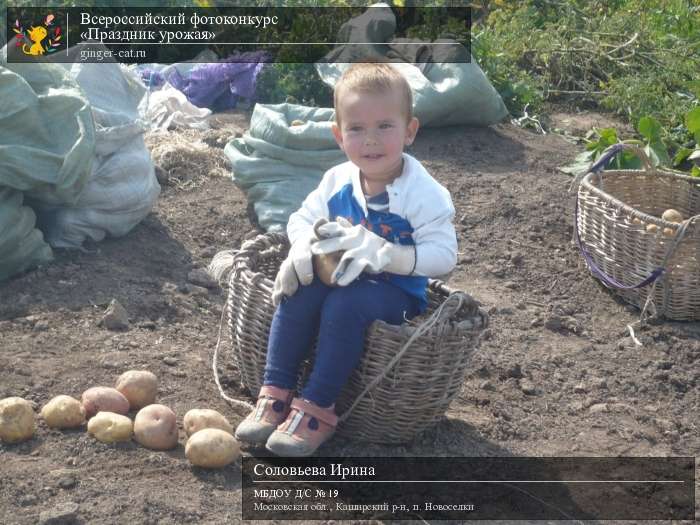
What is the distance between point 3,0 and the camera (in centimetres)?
673

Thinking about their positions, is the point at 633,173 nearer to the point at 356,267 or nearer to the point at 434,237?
the point at 434,237

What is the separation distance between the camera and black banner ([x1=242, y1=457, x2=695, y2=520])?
9.21ft

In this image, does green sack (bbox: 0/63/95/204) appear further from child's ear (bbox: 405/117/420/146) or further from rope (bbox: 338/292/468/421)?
rope (bbox: 338/292/468/421)

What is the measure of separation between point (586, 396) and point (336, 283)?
1.30 m

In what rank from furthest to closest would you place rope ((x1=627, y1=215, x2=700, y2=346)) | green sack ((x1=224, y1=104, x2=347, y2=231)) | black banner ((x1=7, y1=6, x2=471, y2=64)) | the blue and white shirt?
black banner ((x1=7, y1=6, x2=471, y2=64)) → green sack ((x1=224, y1=104, x2=347, y2=231)) → rope ((x1=627, y1=215, x2=700, y2=346)) → the blue and white shirt

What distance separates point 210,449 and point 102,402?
1.43 ft

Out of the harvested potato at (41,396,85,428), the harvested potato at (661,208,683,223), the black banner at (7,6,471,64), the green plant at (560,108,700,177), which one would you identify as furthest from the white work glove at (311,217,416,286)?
the black banner at (7,6,471,64)

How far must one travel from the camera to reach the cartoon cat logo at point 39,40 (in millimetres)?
4648

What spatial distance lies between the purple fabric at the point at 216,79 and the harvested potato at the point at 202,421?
3.88m

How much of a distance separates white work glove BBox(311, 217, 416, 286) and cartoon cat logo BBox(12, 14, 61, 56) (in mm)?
2336

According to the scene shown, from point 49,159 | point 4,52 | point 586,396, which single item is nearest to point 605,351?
point 586,396

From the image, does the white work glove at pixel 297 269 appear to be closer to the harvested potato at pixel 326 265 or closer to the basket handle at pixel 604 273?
the harvested potato at pixel 326 265

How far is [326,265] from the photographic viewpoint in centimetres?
297

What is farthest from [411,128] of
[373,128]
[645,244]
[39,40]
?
[39,40]
